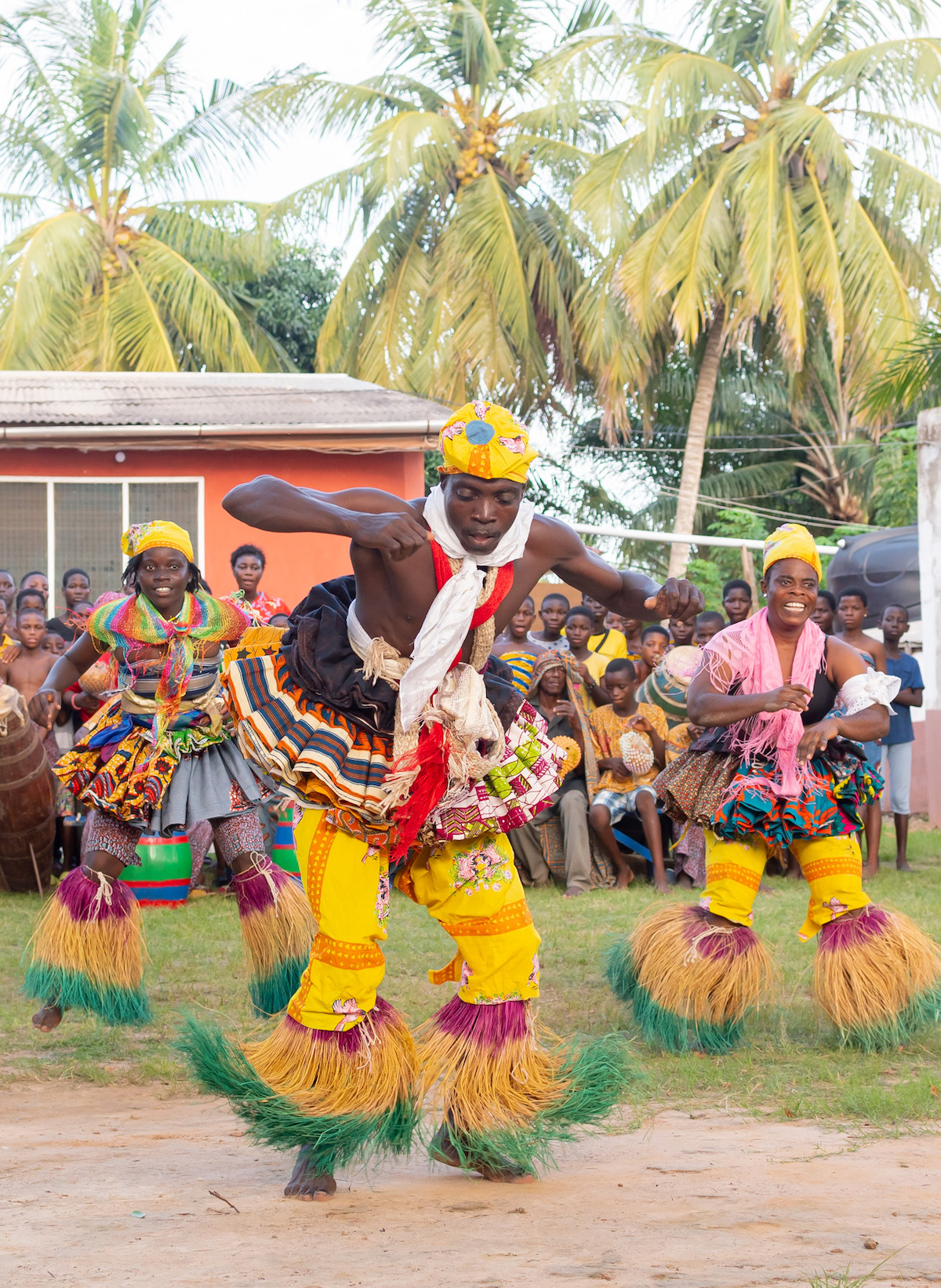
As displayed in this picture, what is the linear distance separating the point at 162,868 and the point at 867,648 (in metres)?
5.32

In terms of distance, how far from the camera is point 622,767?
9.56m

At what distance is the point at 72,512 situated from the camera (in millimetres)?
13078

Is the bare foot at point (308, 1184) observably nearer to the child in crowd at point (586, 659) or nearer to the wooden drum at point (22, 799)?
the wooden drum at point (22, 799)

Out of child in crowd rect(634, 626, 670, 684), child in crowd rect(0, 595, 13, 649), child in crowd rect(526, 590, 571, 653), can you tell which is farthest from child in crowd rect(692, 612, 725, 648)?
child in crowd rect(0, 595, 13, 649)

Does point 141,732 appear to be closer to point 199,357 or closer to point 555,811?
point 555,811

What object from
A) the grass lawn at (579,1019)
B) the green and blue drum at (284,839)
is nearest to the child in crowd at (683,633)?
the grass lawn at (579,1019)

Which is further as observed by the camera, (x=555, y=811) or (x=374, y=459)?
(x=374, y=459)

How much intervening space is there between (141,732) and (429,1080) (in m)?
2.39

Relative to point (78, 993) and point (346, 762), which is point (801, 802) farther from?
point (78, 993)

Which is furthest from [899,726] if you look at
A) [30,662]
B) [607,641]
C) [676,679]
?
[30,662]

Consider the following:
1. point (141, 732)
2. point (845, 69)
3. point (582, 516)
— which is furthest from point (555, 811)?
point (582, 516)

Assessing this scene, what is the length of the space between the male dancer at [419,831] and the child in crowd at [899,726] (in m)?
6.81

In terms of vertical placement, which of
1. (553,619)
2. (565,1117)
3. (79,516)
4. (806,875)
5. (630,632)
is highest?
(79,516)

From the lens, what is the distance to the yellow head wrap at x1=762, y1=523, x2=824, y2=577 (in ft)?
17.2
